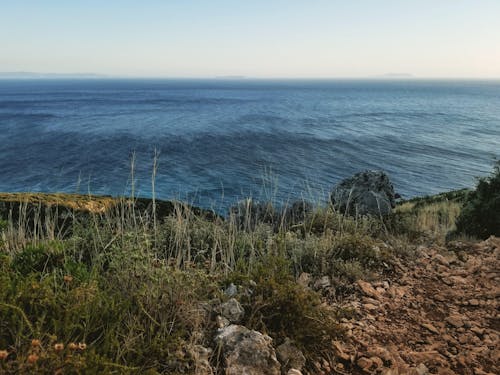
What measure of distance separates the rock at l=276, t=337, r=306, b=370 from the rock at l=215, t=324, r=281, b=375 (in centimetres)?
16

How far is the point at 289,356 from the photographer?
131 inches

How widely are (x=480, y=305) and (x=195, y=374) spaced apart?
3820mm

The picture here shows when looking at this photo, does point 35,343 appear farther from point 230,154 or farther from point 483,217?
point 230,154

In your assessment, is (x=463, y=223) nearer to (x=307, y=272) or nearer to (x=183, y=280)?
(x=307, y=272)

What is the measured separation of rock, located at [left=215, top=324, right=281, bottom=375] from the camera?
300cm

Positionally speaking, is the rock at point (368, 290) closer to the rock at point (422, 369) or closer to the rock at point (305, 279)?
the rock at point (305, 279)

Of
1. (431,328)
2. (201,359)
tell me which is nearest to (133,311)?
(201,359)

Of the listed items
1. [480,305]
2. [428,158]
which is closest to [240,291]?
[480,305]

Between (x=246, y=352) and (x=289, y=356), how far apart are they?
443mm

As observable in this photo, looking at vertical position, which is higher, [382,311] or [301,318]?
[301,318]

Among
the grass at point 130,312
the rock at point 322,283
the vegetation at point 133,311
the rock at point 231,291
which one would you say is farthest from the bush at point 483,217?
the rock at point 231,291

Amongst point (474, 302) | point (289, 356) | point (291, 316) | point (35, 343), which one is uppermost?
point (35, 343)

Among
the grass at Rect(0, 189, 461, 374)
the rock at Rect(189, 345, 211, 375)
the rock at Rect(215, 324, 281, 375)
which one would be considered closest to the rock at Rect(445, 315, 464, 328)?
the grass at Rect(0, 189, 461, 374)

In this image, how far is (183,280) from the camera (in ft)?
12.5
